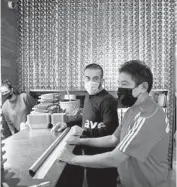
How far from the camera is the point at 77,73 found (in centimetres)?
405

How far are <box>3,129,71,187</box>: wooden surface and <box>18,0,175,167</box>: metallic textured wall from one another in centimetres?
181

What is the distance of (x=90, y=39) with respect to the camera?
3984mm

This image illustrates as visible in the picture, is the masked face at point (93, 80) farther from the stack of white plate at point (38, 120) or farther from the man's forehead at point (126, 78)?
the man's forehead at point (126, 78)

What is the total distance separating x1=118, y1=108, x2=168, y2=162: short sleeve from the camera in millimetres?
1354

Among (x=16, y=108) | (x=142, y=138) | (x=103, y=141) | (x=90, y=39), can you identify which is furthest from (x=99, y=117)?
(x=90, y=39)

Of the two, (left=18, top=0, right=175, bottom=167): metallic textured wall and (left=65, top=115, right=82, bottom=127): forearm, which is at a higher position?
(left=18, top=0, right=175, bottom=167): metallic textured wall

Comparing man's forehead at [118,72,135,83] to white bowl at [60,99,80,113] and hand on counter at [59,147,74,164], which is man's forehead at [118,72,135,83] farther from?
white bowl at [60,99,80,113]

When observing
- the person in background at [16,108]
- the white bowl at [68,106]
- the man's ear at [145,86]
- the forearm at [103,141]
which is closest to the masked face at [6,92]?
the person in background at [16,108]

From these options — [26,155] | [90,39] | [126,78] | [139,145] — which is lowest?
[26,155]

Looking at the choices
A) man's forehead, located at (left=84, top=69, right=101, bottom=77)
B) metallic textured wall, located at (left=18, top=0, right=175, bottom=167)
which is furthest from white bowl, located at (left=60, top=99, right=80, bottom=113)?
metallic textured wall, located at (left=18, top=0, right=175, bottom=167)

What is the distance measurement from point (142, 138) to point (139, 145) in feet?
0.13

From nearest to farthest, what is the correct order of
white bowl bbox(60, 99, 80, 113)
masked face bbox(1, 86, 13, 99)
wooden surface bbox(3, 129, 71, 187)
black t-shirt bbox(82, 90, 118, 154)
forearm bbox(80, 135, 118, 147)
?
wooden surface bbox(3, 129, 71, 187)
forearm bbox(80, 135, 118, 147)
black t-shirt bbox(82, 90, 118, 154)
masked face bbox(1, 86, 13, 99)
white bowl bbox(60, 99, 80, 113)

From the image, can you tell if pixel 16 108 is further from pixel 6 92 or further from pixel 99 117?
pixel 99 117

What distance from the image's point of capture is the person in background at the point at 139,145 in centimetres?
136
